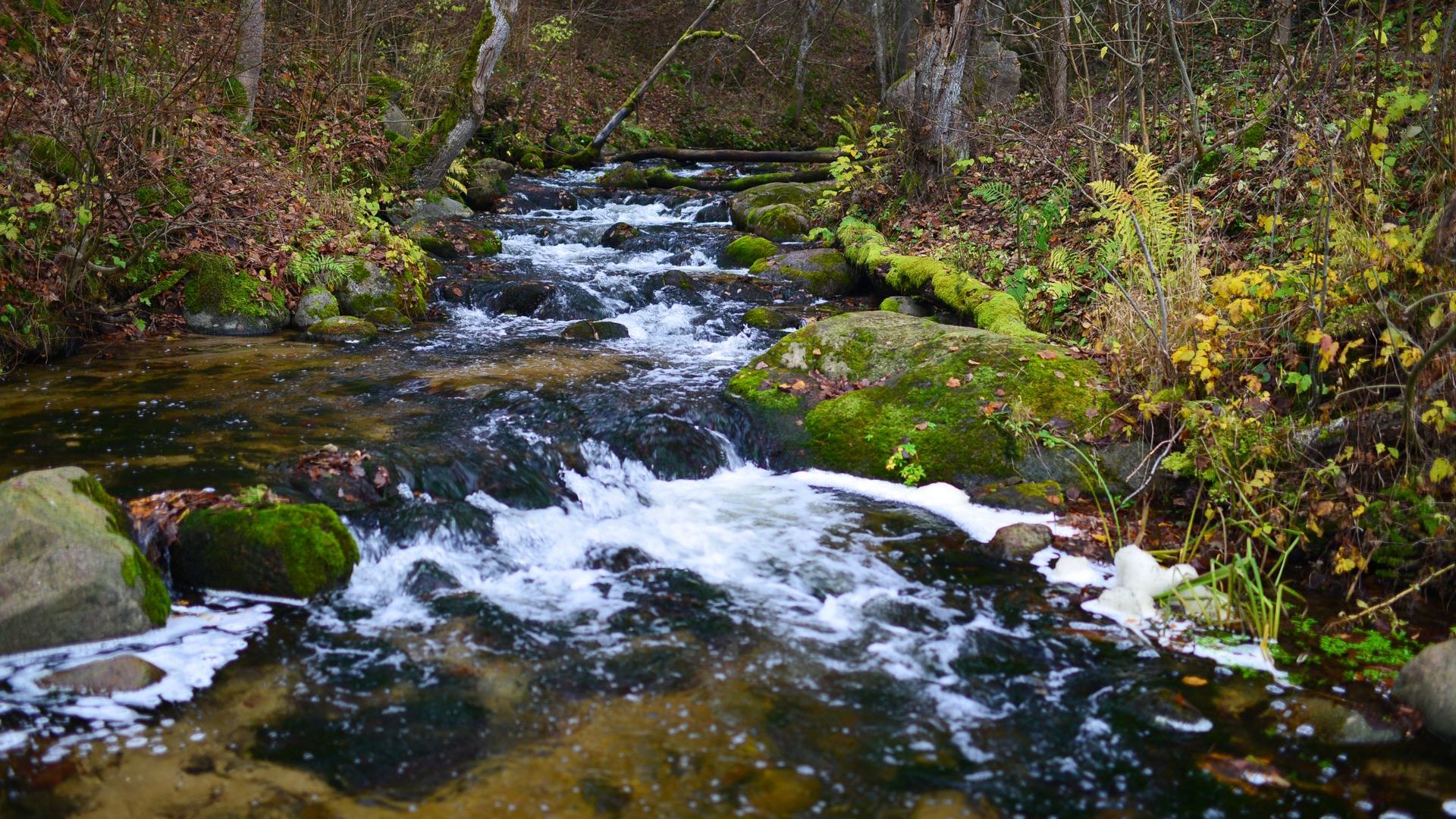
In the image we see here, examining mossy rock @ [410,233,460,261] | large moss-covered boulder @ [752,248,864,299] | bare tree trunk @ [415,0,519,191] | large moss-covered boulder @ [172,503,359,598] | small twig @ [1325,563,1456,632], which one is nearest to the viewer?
small twig @ [1325,563,1456,632]

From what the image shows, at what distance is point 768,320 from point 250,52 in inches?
305

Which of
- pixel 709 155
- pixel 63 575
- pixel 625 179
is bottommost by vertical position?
pixel 63 575

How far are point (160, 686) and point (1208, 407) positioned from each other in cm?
618

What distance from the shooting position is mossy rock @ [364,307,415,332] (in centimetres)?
1072

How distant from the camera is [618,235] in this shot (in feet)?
48.9

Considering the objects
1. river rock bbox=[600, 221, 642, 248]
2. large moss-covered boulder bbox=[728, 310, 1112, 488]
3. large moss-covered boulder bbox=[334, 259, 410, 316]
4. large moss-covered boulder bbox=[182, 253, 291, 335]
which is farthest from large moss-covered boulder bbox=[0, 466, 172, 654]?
river rock bbox=[600, 221, 642, 248]

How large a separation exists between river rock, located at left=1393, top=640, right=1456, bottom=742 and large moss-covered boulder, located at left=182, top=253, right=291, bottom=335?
33.8 ft

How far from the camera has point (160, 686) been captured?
4.11 metres

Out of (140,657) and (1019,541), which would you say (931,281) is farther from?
(140,657)

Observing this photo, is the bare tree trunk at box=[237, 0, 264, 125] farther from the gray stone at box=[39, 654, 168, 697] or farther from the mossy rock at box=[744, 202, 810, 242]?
the gray stone at box=[39, 654, 168, 697]

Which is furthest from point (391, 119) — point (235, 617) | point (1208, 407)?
point (1208, 407)

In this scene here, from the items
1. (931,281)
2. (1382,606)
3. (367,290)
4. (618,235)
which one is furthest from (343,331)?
(1382,606)

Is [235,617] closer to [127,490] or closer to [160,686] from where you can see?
[160,686]

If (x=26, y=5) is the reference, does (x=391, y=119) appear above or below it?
below
